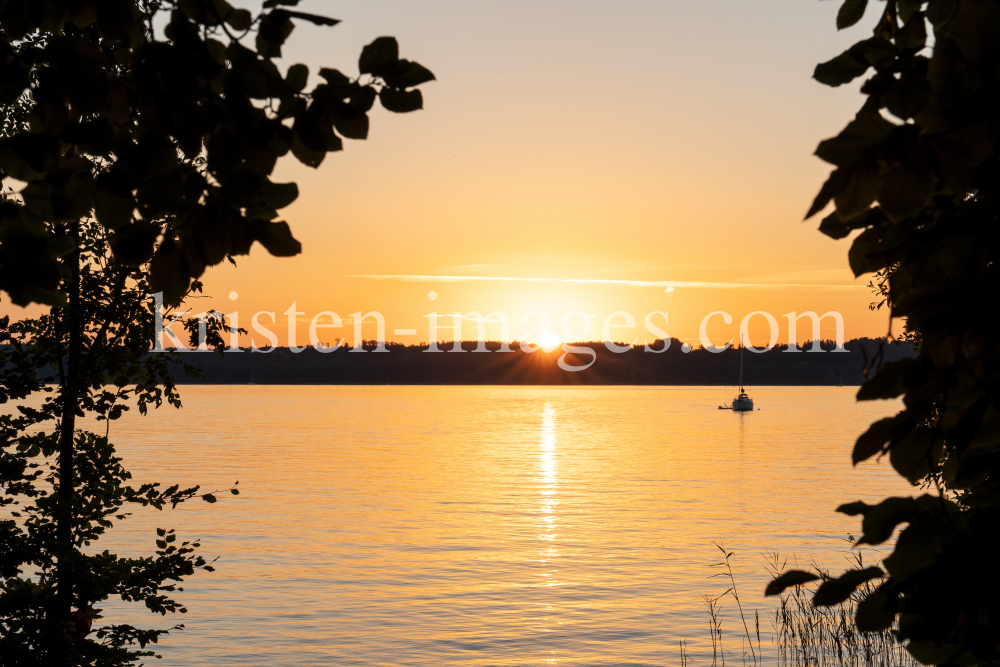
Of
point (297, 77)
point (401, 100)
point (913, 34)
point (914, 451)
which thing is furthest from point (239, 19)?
point (914, 451)

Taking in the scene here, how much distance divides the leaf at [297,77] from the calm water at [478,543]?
67.4 feet

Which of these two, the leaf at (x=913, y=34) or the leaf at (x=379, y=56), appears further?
the leaf at (x=913, y=34)

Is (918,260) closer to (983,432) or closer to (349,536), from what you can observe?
(983,432)

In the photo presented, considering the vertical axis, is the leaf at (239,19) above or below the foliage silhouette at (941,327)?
above

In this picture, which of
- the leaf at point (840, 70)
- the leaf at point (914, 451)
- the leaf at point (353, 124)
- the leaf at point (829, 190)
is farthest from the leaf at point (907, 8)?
the leaf at point (353, 124)

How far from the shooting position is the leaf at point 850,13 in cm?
290

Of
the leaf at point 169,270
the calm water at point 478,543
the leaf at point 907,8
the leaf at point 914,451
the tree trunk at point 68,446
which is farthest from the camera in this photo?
the calm water at point 478,543

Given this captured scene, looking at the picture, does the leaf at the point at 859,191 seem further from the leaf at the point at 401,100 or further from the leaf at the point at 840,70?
the leaf at the point at 401,100

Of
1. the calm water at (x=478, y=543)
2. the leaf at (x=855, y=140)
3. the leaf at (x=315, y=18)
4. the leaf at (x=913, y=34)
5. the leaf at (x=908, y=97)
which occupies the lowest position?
the calm water at (x=478, y=543)

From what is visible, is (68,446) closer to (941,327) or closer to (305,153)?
(305,153)

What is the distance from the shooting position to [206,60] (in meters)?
2.49

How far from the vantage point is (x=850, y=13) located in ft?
9.53

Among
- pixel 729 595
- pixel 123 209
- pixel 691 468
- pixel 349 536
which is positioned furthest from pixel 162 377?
pixel 691 468

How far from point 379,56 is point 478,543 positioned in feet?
125
